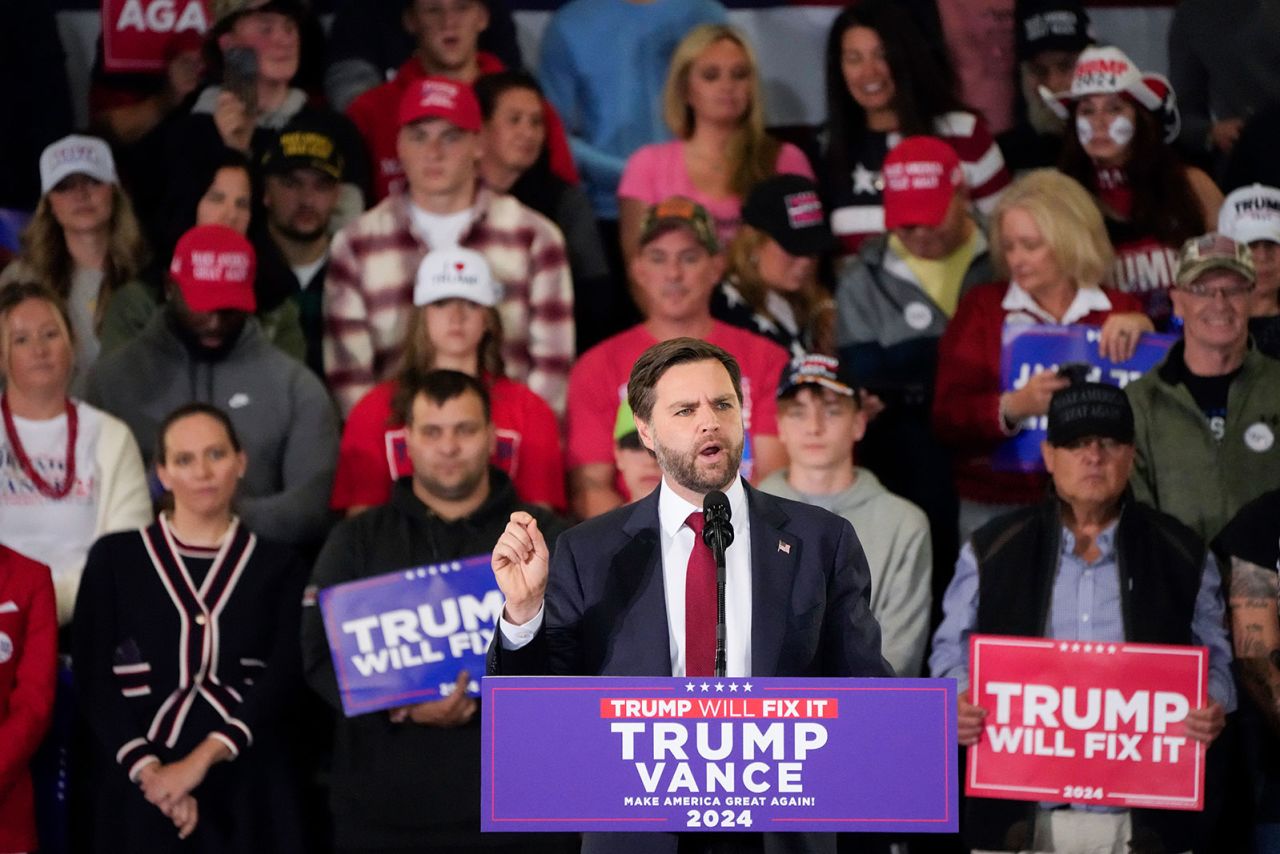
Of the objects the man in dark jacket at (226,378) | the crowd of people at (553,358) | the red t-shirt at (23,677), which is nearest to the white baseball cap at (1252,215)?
the crowd of people at (553,358)

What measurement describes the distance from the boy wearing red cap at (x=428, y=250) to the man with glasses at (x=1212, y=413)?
6.72ft

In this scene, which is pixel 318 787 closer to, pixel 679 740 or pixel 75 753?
pixel 75 753

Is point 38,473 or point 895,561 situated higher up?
point 38,473

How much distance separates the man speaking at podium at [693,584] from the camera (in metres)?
3.49

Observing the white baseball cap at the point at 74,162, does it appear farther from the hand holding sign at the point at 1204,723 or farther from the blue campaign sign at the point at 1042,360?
the hand holding sign at the point at 1204,723

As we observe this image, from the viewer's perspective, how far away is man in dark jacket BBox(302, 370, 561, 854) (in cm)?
561

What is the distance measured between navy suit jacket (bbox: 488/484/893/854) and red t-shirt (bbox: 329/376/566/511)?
8.38ft

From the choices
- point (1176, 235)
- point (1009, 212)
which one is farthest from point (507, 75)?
point (1176, 235)

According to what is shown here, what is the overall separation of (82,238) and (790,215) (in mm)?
2582

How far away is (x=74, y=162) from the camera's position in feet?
22.8

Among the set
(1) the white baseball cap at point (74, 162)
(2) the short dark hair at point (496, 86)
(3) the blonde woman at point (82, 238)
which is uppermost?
(2) the short dark hair at point (496, 86)

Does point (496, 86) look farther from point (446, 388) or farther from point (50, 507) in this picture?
point (50, 507)

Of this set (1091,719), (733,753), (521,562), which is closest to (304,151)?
(1091,719)

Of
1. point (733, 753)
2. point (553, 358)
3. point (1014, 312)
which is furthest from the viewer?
point (553, 358)
